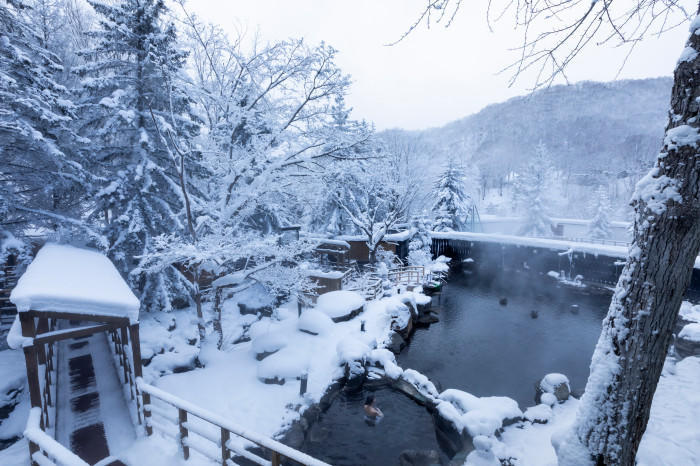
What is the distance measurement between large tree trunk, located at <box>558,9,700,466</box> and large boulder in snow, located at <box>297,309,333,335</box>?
34.1ft

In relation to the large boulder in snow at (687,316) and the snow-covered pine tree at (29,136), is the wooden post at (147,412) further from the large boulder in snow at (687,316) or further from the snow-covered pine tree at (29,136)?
the large boulder in snow at (687,316)

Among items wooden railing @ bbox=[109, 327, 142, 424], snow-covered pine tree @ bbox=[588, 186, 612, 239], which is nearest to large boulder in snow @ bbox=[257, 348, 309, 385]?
wooden railing @ bbox=[109, 327, 142, 424]

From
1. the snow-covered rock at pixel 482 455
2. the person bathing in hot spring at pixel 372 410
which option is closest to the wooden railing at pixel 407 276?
the person bathing in hot spring at pixel 372 410

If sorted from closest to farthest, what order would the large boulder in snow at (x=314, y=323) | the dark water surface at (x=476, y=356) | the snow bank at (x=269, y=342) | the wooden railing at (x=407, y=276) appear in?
the dark water surface at (x=476, y=356) → the snow bank at (x=269, y=342) → the large boulder in snow at (x=314, y=323) → the wooden railing at (x=407, y=276)

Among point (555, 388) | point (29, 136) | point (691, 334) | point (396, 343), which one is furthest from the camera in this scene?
point (396, 343)

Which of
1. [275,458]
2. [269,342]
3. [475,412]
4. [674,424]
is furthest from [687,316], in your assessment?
[275,458]

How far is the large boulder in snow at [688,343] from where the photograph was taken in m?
12.0

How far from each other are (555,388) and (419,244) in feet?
57.6

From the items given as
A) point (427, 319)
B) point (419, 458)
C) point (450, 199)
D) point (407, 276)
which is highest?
point (450, 199)

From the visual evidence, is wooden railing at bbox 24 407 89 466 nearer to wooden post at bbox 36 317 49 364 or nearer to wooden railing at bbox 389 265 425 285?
wooden post at bbox 36 317 49 364

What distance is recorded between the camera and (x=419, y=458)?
8.22 metres

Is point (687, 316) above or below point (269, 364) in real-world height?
below

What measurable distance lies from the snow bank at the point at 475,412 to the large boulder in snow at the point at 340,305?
5.53 meters

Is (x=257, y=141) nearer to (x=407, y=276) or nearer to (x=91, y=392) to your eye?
(x=91, y=392)
